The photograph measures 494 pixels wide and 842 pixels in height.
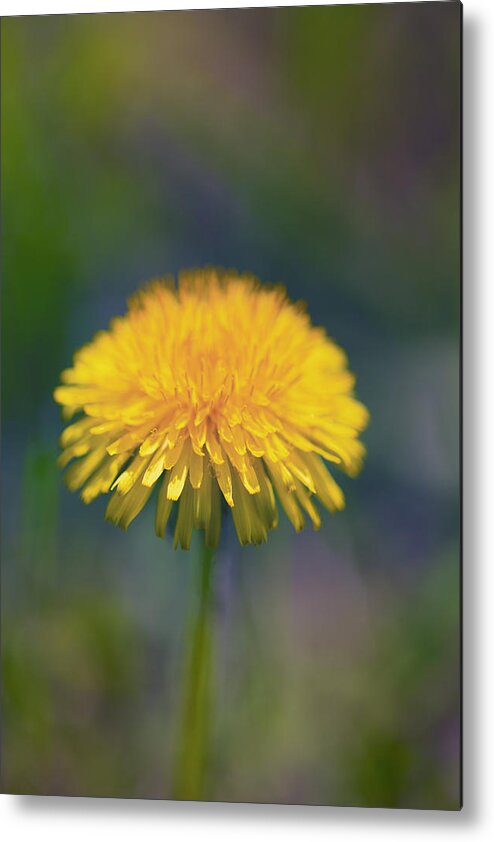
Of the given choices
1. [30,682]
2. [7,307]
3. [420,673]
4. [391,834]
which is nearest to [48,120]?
[7,307]

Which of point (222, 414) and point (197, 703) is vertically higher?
point (222, 414)

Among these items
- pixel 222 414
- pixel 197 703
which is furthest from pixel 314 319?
pixel 197 703

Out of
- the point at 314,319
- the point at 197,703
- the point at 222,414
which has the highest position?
the point at 314,319

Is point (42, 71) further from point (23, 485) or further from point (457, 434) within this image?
point (457, 434)

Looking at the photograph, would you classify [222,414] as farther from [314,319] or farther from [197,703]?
[197,703]

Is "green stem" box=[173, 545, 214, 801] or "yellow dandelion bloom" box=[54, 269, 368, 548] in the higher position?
"yellow dandelion bloom" box=[54, 269, 368, 548]
